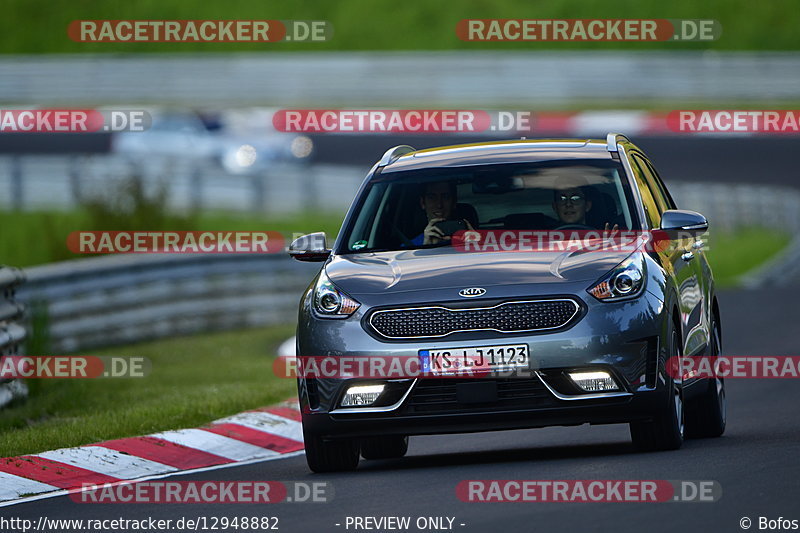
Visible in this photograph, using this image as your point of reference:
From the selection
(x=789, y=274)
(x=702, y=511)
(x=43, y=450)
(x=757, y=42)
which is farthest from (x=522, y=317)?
(x=757, y=42)

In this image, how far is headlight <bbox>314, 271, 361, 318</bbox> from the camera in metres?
9.25

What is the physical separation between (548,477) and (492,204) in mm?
2204

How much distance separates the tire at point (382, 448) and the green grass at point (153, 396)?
5.37 feet

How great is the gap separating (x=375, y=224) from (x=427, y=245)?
0.49 metres

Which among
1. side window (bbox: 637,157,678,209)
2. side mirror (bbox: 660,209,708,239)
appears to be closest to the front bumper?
side mirror (bbox: 660,209,708,239)

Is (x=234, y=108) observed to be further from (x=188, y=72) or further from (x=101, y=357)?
(x=101, y=357)

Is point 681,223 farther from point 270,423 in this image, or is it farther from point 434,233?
point 270,423

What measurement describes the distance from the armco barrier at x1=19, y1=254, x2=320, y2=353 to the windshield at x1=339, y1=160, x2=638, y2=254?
6.07 meters

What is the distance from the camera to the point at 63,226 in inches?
966
